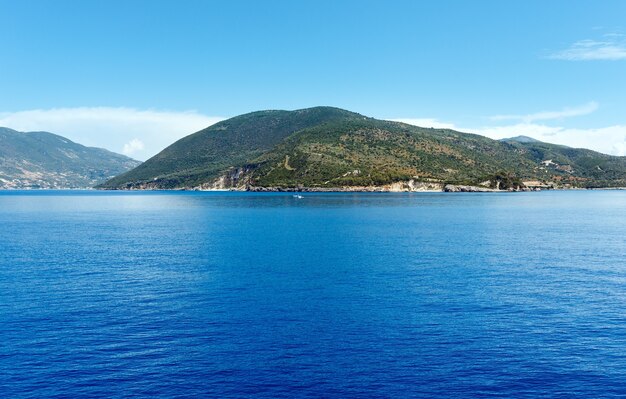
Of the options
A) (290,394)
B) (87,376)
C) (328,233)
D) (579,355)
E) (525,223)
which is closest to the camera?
(290,394)

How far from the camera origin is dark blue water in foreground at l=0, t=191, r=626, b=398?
31.0 m

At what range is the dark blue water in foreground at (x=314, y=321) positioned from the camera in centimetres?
3095

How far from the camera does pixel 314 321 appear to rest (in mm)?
42844

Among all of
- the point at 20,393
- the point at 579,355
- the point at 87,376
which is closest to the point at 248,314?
the point at 87,376

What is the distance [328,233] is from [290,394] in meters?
78.9

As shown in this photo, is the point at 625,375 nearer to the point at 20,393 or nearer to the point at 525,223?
the point at 20,393

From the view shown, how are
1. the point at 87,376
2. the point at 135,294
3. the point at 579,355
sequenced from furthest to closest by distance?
the point at 135,294
the point at 579,355
the point at 87,376

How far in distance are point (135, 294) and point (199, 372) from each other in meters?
22.9

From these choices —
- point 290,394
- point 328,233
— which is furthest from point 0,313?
point 328,233

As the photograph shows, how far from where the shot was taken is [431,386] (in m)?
30.2

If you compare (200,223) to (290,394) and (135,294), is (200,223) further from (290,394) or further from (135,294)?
(290,394)

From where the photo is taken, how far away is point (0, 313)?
44.8 metres

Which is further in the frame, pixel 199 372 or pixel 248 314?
pixel 248 314

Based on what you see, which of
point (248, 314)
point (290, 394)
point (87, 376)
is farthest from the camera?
point (248, 314)
